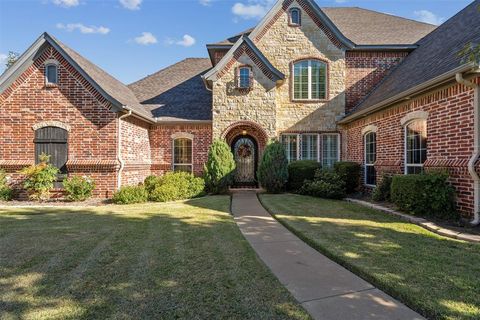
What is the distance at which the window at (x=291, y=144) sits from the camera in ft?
47.1

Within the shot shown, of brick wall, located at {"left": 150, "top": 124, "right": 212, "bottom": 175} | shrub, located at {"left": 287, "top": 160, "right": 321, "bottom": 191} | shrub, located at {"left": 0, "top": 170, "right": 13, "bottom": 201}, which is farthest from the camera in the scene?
brick wall, located at {"left": 150, "top": 124, "right": 212, "bottom": 175}

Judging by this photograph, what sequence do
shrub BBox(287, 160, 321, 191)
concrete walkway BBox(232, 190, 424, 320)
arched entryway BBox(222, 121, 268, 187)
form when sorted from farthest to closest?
arched entryway BBox(222, 121, 268, 187)
shrub BBox(287, 160, 321, 191)
concrete walkway BBox(232, 190, 424, 320)

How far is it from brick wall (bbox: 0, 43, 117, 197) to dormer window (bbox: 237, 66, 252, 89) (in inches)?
219

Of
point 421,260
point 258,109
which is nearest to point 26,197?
point 258,109

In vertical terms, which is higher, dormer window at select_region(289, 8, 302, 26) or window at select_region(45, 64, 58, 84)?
dormer window at select_region(289, 8, 302, 26)

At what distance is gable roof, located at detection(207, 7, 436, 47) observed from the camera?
15.0 m

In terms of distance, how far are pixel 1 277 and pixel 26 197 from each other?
8.96 m

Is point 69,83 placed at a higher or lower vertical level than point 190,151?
higher

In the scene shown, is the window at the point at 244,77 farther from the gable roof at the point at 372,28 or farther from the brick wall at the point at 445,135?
the brick wall at the point at 445,135

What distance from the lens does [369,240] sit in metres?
5.25

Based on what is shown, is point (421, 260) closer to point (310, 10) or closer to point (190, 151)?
point (190, 151)

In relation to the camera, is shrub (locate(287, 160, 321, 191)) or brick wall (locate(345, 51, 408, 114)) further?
brick wall (locate(345, 51, 408, 114))

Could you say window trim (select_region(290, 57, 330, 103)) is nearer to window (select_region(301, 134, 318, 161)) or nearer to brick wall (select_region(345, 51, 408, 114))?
brick wall (select_region(345, 51, 408, 114))

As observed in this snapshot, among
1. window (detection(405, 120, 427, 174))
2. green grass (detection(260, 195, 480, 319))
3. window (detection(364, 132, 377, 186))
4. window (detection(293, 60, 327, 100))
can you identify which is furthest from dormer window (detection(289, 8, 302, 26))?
green grass (detection(260, 195, 480, 319))
